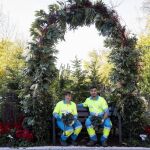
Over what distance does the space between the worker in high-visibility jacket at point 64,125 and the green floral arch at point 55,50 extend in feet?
1.97

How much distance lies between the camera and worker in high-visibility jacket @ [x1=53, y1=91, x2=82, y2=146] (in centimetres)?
1127

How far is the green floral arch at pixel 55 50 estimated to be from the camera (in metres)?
11.9

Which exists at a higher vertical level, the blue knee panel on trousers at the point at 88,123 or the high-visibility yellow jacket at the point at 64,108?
the high-visibility yellow jacket at the point at 64,108

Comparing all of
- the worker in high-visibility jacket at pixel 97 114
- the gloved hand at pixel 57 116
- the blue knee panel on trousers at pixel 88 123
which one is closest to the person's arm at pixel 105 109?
the worker in high-visibility jacket at pixel 97 114

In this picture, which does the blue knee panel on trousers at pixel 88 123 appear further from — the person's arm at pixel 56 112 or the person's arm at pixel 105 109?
the person's arm at pixel 56 112

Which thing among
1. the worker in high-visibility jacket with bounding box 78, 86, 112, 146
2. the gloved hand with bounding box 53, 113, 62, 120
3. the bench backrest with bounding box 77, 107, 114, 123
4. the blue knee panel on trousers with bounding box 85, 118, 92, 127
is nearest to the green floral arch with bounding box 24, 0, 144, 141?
the bench backrest with bounding box 77, 107, 114, 123

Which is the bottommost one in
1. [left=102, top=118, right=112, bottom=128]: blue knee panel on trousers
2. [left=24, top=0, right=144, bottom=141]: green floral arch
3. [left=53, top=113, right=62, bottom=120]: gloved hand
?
[left=102, top=118, right=112, bottom=128]: blue knee panel on trousers

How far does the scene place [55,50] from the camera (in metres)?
12.2

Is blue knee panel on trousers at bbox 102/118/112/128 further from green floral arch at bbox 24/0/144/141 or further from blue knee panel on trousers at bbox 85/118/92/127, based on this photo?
green floral arch at bbox 24/0/144/141

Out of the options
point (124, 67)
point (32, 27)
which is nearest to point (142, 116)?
point (124, 67)

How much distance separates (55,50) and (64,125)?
2220mm

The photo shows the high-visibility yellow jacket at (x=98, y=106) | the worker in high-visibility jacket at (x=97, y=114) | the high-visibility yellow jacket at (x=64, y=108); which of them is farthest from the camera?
the high-visibility yellow jacket at (x=98, y=106)

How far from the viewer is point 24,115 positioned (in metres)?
12.2

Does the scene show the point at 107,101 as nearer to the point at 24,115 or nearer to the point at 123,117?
the point at 123,117
